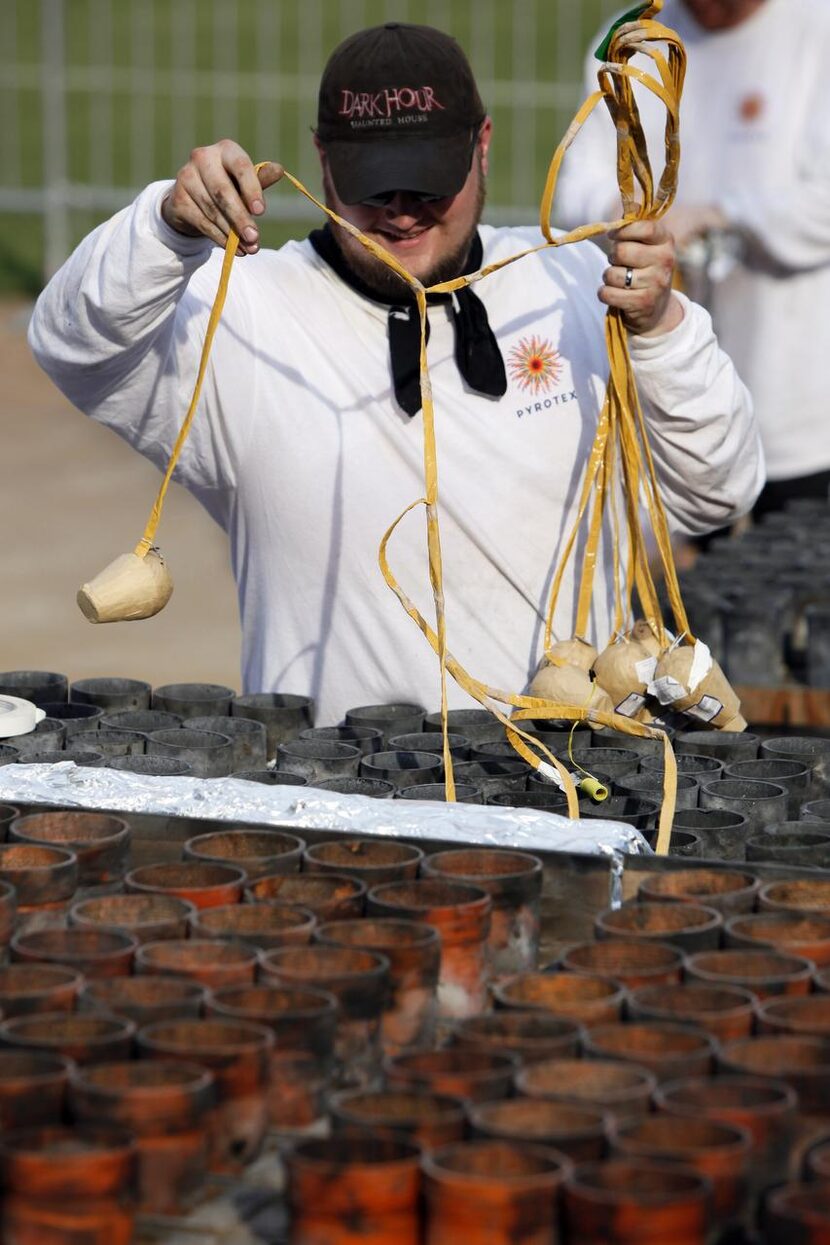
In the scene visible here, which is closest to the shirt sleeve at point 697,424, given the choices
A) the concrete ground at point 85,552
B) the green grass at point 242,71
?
the concrete ground at point 85,552

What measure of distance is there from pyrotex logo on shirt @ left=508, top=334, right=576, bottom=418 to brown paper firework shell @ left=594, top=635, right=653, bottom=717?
2.45 ft

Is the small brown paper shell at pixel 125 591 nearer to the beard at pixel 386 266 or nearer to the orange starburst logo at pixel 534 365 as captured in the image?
the beard at pixel 386 266

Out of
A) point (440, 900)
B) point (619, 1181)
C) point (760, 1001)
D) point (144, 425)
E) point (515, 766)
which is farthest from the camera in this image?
point (144, 425)

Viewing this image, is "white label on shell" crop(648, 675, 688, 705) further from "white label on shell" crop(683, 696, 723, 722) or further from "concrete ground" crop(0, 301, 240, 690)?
"concrete ground" crop(0, 301, 240, 690)

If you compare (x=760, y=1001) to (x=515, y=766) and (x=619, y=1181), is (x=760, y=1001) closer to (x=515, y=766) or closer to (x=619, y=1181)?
(x=619, y=1181)

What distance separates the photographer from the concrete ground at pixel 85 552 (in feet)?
27.5

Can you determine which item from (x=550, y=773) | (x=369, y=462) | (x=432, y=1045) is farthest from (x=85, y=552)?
(x=432, y=1045)

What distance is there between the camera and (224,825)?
233cm

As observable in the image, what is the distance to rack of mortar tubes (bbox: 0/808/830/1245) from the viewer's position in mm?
1525

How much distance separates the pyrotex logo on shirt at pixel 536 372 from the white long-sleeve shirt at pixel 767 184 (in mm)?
2477

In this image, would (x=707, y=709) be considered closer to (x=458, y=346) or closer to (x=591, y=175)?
(x=458, y=346)

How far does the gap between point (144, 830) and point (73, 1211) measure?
87 centimetres

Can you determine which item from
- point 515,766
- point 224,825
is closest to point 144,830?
point 224,825

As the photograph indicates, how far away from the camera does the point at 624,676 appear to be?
2.96m
